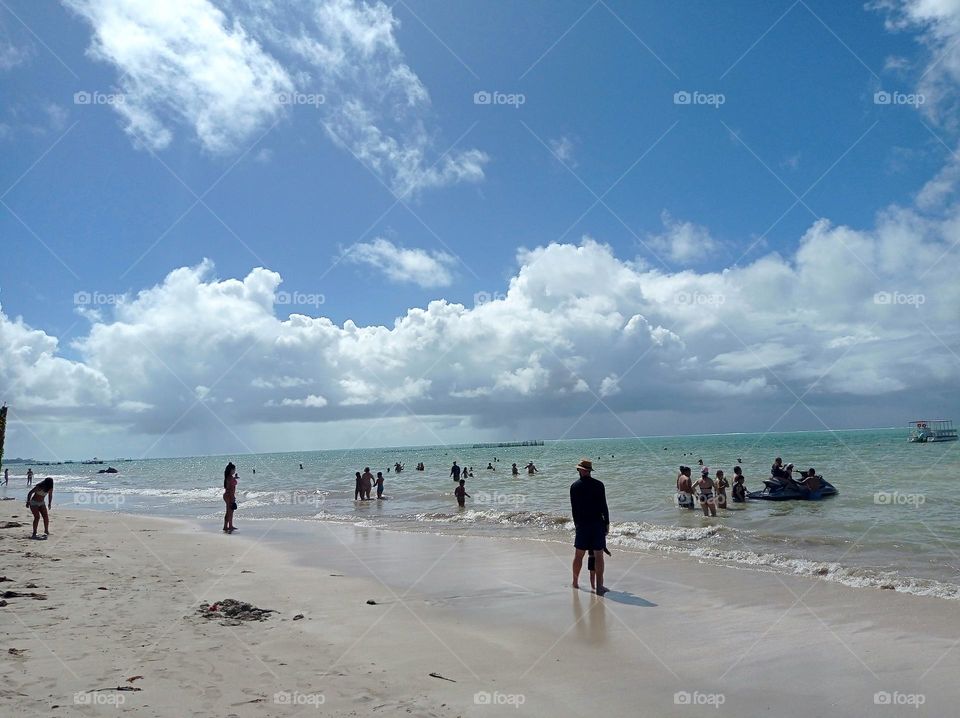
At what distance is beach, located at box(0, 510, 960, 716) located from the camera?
4.93 meters

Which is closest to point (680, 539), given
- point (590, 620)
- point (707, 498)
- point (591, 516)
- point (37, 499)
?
point (707, 498)

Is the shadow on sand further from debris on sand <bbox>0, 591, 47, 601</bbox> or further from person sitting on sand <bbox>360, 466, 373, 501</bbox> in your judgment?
person sitting on sand <bbox>360, 466, 373, 501</bbox>

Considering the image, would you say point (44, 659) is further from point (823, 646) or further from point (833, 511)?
point (833, 511)

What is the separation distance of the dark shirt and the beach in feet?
3.61

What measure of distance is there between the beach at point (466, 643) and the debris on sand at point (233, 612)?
12 cm

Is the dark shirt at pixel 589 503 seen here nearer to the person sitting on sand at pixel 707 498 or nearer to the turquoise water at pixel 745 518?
the turquoise water at pixel 745 518

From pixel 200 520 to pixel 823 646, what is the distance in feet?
70.5

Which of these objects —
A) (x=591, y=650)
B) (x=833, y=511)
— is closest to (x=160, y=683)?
(x=591, y=650)

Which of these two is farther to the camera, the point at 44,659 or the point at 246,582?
the point at 246,582

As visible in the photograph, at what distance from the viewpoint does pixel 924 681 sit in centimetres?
553

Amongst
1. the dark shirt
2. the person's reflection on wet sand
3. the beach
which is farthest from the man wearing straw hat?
the beach

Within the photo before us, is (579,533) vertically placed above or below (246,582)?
above

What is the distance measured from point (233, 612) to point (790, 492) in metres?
21.0

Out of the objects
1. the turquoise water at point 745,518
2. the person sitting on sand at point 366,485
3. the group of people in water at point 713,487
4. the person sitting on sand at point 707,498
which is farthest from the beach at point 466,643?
the person sitting on sand at point 366,485
